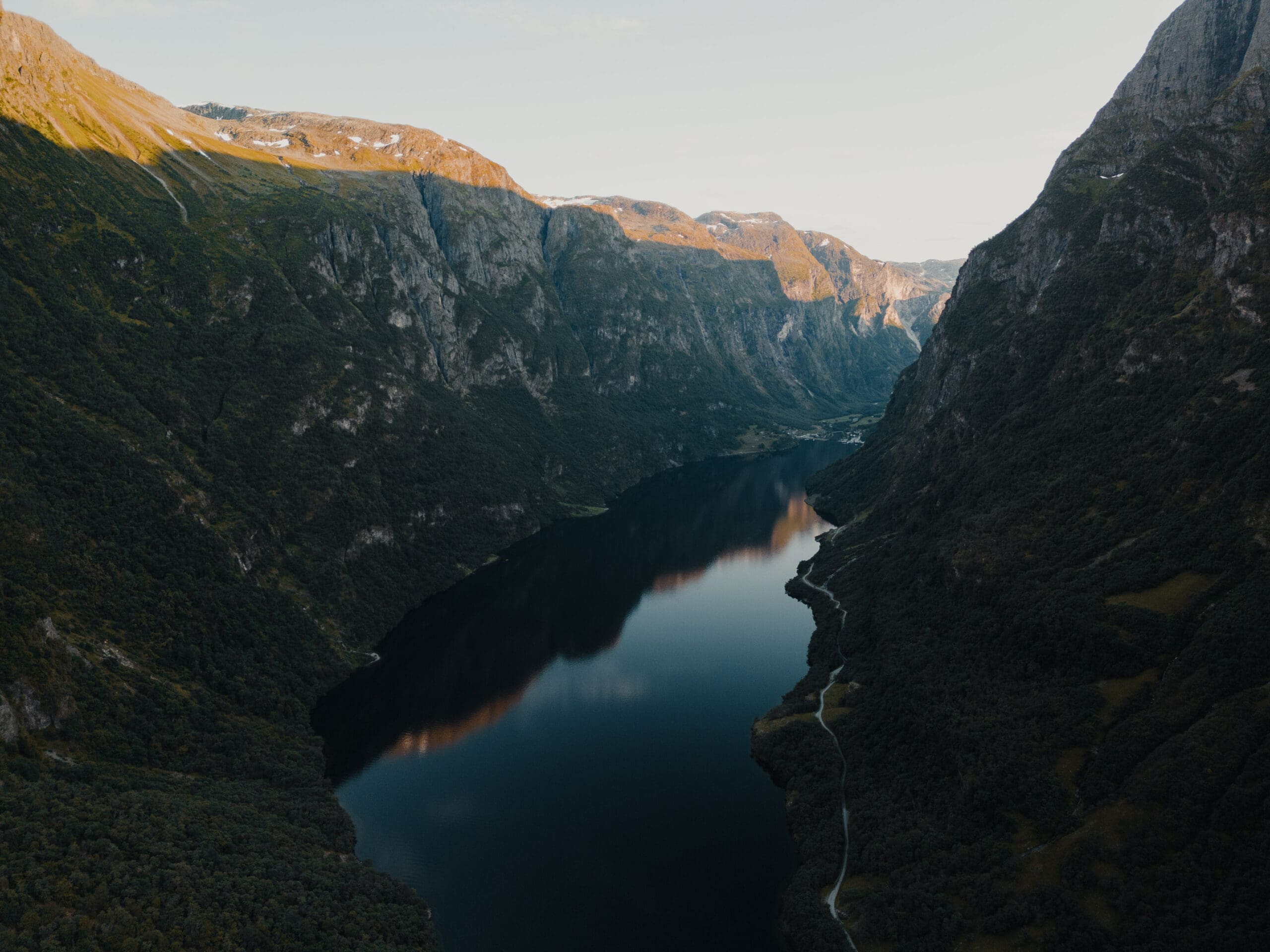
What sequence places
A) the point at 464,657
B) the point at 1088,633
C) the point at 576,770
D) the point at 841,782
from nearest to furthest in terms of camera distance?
the point at 1088,633
the point at 841,782
the point at 576,770
the point at 464,657

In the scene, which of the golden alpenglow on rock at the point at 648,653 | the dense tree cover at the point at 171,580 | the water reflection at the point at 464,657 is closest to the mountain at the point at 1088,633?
the golden alpenglow on rock at the point at 648,653

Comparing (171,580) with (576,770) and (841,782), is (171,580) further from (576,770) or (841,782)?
(841,782)

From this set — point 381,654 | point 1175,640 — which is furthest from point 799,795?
point 381,654

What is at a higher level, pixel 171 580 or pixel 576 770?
pixel 171 580

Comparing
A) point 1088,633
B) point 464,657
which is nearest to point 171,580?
point 464,657

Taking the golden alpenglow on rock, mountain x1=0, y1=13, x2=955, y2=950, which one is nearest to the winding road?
the golden alpenglow on rock

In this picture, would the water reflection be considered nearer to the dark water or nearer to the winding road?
the dark water

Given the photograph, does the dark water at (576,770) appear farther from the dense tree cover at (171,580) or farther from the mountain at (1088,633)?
the dense tree cover at (171,580)
